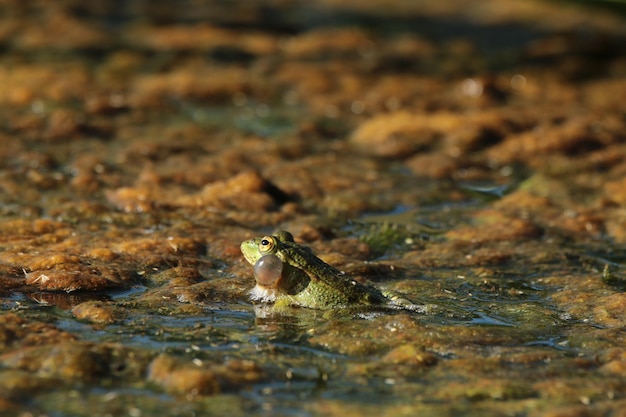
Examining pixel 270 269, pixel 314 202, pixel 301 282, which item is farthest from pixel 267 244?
pixel 314 202

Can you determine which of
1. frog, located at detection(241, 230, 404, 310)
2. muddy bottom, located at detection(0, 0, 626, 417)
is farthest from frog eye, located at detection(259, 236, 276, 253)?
muddy bottom, located at detection(0, 0, 626, 417)

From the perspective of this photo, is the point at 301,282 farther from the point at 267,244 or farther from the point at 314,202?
the point at 314,202

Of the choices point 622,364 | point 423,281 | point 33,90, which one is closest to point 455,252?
point 423,281

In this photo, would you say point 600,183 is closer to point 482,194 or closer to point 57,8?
point 482,194

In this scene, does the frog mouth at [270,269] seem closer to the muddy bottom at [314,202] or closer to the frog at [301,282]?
the frog at [301,282]

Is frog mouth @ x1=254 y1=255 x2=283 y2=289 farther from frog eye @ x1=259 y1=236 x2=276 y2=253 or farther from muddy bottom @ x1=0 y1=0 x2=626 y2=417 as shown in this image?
muddy bottom @ x1=0 y1=0 x2=626 y2=417

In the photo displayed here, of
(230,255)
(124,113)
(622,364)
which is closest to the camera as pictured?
(622,364)

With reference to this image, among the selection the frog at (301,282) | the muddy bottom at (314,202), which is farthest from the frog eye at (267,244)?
the muddy bottom at (314,202)
